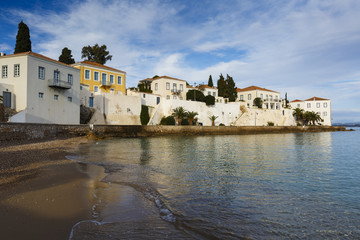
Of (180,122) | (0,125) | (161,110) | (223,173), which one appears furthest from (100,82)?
(223,173)

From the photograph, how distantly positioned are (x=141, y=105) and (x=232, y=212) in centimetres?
4178

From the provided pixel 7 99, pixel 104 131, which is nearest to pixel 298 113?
pixel 104 131

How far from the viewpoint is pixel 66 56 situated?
1850 inches

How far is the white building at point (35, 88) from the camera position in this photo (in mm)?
27188

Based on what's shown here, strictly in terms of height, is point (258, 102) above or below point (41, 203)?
above

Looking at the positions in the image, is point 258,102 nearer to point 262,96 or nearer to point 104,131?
point 262,96

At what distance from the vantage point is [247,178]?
9438 millimetres

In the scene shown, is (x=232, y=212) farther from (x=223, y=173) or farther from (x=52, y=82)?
(x=52, y=82)

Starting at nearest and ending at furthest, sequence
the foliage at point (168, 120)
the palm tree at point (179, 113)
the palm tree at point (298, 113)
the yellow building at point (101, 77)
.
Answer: the yellow building at point (101, 77) < the foliage at point (168, 120) < the palm tree at point (179, 113) < the palm tree at point (298, 113)

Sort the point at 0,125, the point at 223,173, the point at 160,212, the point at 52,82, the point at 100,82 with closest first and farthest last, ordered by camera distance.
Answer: the point at 160,212 → the point at 223,173 → the point at 0,125 → the point at 52,82 → the point at 100,82

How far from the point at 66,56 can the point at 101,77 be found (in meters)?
9.48

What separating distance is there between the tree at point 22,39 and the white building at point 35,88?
9366 millimetres

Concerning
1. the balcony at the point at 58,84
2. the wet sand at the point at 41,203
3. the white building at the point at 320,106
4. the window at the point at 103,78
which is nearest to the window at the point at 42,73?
the balcony at the point at 58,84

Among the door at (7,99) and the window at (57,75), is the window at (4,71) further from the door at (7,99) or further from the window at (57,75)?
the window at (57,75)
